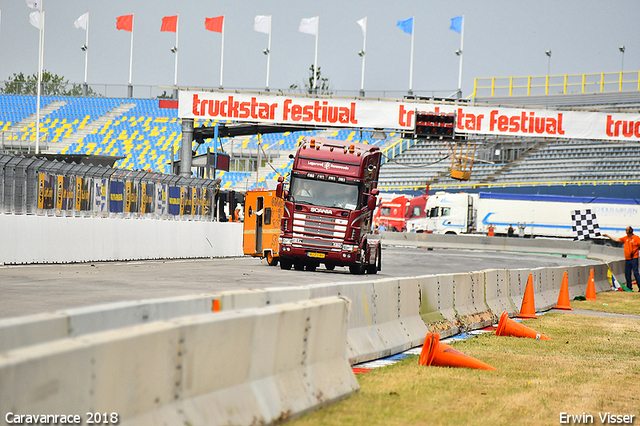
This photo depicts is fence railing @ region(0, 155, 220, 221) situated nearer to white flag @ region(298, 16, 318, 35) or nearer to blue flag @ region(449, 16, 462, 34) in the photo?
white flag @ region(298, 16, 318, 35)

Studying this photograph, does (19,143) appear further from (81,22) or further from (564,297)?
(564,297)

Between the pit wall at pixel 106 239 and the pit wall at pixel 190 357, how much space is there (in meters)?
12.7

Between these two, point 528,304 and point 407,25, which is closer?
point 528,304

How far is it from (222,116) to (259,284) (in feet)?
78.3

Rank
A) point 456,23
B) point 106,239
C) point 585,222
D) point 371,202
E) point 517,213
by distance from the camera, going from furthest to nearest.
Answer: point 517,213 < point 585,222 < point 456,23 < point 371,202 < point 106,239

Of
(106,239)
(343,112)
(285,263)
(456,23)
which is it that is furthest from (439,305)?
(456,23)

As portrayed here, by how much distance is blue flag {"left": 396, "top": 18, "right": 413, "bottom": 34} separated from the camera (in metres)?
53.7

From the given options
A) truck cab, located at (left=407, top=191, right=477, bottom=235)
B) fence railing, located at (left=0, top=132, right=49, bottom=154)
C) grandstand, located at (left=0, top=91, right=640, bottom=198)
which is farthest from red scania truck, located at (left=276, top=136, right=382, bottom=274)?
fence railing, located at (left=0, top=132, right=49, bottom=154)

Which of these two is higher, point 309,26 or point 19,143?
point 309,26

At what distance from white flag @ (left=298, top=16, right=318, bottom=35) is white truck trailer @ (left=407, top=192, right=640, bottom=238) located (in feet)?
46.4

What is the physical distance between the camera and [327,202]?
22141 millimetres

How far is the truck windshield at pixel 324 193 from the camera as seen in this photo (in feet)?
72.3

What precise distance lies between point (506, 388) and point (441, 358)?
122cm

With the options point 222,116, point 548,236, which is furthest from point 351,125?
Result: point 548,236
